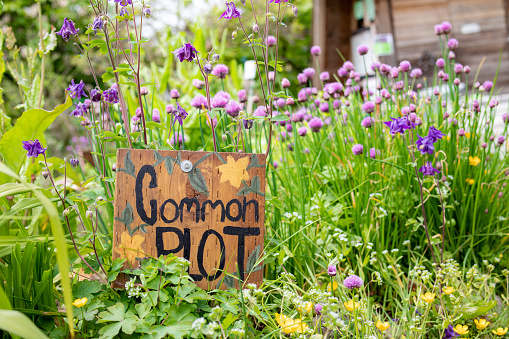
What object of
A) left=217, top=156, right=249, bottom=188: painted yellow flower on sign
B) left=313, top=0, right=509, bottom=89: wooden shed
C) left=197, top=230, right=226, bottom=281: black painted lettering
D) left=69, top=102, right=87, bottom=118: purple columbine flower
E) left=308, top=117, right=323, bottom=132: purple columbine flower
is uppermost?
left=313, top=0, right=509, bottom=89: wooden shed

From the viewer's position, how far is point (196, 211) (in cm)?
119

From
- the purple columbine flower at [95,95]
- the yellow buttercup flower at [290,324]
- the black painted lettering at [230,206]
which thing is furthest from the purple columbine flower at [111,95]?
the yellow buttercup flower at [290,324]

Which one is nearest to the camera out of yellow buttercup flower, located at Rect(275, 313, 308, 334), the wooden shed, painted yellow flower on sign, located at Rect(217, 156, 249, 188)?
yellow buttercup flower, located at Rect(275, 313, 308, 334)

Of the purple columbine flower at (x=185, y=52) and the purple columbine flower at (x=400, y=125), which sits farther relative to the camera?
the purple columbine flower at (x=400, y=125)

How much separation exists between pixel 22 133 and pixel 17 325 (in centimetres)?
87

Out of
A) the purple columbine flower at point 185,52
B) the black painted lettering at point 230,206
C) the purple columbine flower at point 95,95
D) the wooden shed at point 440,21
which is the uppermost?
the wooden shed at point 440,21

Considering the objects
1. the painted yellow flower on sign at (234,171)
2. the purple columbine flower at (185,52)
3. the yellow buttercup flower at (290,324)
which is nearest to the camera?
the yellow buttercup flower at (290,324)

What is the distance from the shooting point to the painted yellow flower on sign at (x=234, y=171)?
3.85 feet

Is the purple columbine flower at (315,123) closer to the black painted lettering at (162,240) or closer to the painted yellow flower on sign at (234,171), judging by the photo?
the painted yellow flower on sign at (234,171)

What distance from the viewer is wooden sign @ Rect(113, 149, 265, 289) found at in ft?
3.83

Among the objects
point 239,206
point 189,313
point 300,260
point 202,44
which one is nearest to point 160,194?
point 239,206

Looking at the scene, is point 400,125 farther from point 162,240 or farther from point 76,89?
point 76,89

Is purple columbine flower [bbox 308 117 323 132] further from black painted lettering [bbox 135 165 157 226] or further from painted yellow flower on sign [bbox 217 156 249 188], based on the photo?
black painted lettering [bbox 135 165 157 226]

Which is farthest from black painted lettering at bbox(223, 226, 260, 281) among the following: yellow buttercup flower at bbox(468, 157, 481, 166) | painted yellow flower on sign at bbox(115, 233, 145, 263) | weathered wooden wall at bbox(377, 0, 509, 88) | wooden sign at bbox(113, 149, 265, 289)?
weathered wooden wall at bbox(377, 0, 509, 88)
